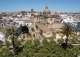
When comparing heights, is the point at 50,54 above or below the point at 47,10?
below

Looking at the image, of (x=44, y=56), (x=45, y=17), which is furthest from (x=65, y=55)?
(x=45, y=17)

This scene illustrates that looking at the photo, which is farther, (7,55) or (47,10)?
(47,10)

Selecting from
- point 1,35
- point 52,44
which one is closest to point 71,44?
point 52,44

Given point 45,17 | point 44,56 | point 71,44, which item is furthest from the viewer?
point 45,17

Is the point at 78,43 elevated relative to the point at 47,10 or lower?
lower

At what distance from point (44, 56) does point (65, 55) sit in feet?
9.06

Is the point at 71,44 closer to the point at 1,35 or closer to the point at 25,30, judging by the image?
the point at 1,35

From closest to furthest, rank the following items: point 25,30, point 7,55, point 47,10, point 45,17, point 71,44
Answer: point 7,55
point 71,44
point 25,30
point 45,17
point 47,10

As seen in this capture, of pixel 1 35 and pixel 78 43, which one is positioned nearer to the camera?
pixel 78 43

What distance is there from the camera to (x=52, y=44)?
20969 mm

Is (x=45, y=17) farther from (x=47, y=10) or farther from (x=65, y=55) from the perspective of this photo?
(x=65, y=55)

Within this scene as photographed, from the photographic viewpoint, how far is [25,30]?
41.0 metres

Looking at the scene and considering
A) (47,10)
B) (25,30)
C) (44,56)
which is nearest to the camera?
(44,56)

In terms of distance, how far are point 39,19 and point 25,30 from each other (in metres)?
10.8
